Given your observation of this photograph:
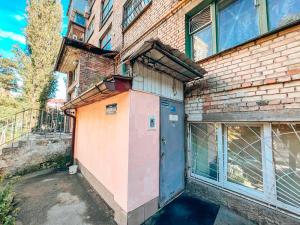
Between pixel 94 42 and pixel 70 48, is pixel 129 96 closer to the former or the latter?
pixel 70 48

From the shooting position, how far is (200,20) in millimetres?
4285

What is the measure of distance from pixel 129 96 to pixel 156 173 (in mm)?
1779

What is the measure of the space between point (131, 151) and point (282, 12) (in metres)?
3.82

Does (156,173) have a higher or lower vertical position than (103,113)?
lower

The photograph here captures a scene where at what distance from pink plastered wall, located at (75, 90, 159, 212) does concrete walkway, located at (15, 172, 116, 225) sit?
1.71ft

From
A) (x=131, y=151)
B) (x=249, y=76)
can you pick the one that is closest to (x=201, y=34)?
(x=249, y=76)

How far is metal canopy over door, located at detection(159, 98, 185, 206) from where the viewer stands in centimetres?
353

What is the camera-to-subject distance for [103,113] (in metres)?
4.23

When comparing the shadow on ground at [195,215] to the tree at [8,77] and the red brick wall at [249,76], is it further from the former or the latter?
the tree at [8,77]

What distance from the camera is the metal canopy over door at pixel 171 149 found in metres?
3.53

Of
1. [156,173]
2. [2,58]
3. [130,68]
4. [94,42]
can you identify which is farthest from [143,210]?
[2,58]

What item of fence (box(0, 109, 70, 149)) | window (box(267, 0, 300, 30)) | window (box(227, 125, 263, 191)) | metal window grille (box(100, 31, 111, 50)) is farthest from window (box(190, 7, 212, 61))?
fence (box(0, 109, 70, 149))

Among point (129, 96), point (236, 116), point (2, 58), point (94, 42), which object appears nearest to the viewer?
point (129, 96)

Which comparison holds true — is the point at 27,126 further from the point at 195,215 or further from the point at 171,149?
the point at 195,215
